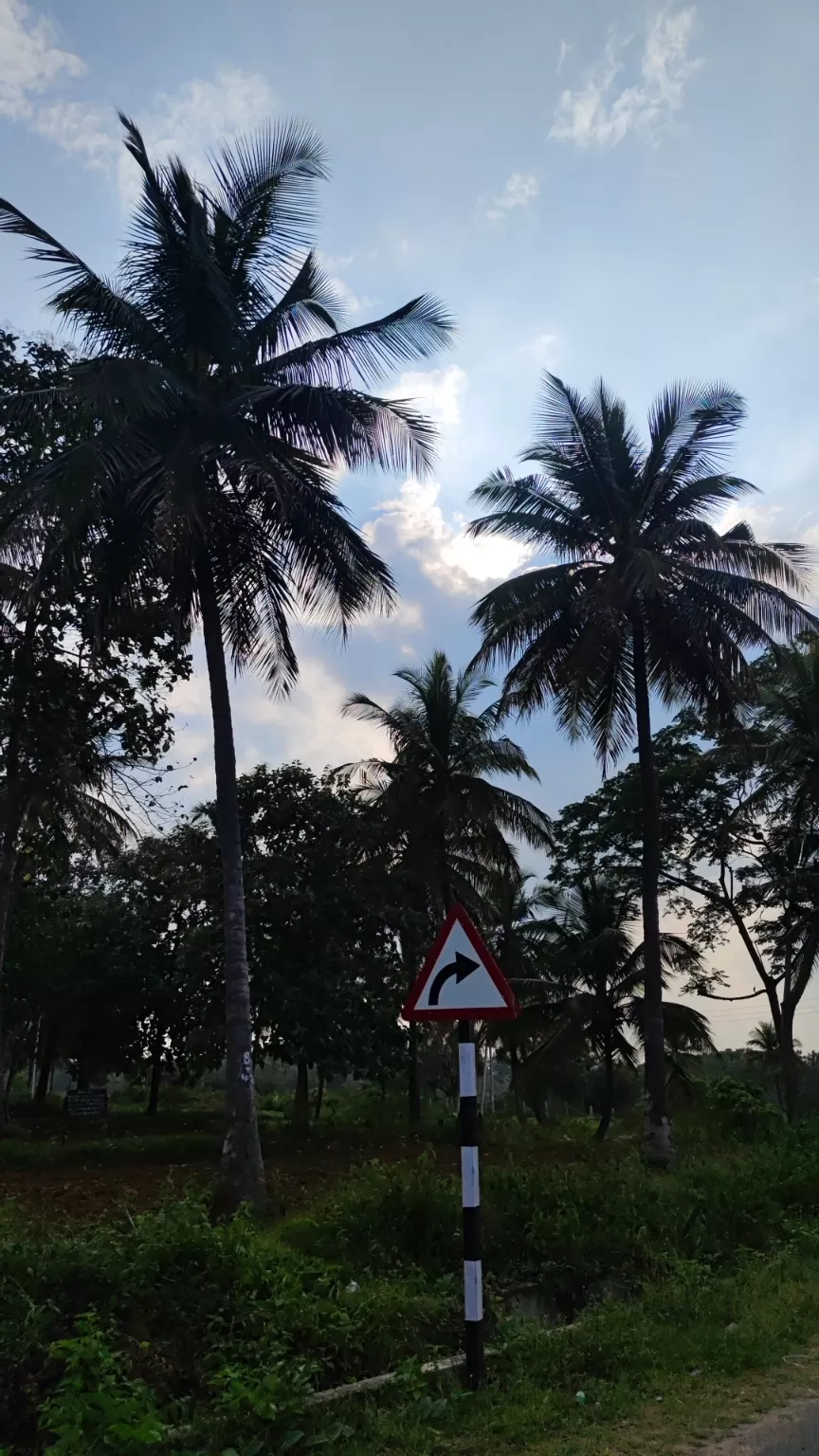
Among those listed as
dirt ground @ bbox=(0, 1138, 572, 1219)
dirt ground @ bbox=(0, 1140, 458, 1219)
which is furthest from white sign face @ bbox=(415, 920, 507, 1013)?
dirt ground @ bbox=(0, 1140, 458, 1219)

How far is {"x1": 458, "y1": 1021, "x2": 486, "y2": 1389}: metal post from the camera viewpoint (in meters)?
5.34

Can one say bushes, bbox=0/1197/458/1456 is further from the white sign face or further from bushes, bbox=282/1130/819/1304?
the white sign face

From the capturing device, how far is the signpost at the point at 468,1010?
17.6 feet

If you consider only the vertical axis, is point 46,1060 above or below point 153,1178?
above

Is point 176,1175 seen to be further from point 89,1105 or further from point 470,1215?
point 470,1215

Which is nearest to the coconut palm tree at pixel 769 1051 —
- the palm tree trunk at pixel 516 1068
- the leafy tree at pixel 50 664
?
the palm tree trunk at pixel 516 1068

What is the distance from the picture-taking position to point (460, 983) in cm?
553

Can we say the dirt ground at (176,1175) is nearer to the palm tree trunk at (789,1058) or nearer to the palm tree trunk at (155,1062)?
the palm tree trunk at (155,1062)

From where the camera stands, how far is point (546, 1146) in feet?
62.7

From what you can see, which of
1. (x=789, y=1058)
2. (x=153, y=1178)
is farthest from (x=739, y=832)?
(x=153, y=1178)

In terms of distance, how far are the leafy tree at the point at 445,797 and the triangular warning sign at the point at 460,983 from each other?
1738 centimetres

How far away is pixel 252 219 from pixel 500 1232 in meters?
11.1

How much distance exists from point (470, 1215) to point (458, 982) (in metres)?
1.19

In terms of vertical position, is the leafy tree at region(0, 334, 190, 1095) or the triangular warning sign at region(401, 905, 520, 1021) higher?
the leafy tree at region(0, 334, 190, 1095)
